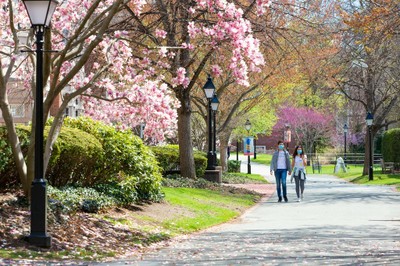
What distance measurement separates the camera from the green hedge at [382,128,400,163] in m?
50.8

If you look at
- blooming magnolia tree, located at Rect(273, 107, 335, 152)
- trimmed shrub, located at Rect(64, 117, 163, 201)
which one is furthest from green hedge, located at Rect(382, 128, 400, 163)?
trimmed shrub, located at Rect(64, 117, 163, 201)

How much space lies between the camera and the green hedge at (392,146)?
5078cm

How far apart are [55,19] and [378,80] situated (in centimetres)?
3084

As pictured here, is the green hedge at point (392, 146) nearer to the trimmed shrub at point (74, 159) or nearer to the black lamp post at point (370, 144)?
the black lamp post at point (370, 144)

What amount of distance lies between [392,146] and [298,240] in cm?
3749

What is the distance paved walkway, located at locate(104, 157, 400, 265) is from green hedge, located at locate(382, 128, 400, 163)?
2675 centimetres

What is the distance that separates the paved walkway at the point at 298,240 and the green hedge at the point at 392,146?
2675 cm

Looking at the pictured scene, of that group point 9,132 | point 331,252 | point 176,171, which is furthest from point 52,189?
point 176,171

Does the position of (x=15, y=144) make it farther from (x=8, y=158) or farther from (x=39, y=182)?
(x=39, y=182)

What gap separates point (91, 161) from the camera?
18469 mm

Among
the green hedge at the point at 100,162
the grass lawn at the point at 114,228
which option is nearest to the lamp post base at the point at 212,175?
the grass lawn at the point at 114,228

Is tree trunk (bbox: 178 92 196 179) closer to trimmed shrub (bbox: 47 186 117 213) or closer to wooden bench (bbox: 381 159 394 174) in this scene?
trimmed shrub (bbox: 47 186 117 213)

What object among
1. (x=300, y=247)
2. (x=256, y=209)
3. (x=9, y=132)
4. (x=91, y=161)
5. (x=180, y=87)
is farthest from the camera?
(x=180, y=87)

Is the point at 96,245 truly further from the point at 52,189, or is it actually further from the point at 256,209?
the point at 256,209
